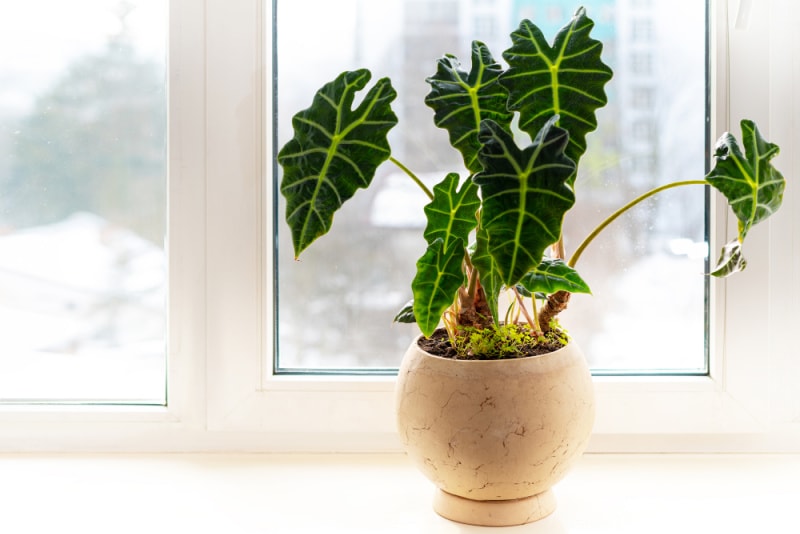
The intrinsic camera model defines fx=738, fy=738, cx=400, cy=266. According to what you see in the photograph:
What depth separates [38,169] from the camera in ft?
3.80

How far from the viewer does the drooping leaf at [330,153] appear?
794 millimetres

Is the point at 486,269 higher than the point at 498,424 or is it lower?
higher

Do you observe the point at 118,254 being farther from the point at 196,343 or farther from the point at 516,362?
the point at 516,362

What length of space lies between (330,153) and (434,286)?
0.60 feet

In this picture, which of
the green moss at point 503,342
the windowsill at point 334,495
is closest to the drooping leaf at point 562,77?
the green moss at point 503,342

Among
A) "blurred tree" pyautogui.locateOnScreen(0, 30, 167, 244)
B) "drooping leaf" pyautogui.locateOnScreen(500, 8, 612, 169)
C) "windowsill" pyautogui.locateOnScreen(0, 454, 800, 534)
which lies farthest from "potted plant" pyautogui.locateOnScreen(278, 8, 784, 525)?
"blurred tree" pyautogui.locateOnScreen(0, 30, 167, 244)

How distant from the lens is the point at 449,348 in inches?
34.3

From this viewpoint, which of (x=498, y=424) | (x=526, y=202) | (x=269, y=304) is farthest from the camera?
(x=269, y=304)

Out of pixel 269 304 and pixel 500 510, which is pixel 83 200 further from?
pixel 500 510

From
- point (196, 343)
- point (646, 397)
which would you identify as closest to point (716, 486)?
point (646, 397)

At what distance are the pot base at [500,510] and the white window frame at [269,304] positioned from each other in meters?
Result: 0.27

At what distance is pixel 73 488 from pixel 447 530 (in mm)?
516

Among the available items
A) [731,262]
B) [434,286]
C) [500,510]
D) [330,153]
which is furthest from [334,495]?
[731,262]

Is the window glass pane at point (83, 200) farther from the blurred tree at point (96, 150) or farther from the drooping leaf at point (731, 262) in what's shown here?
the drooping leaf at point (731, 262)
